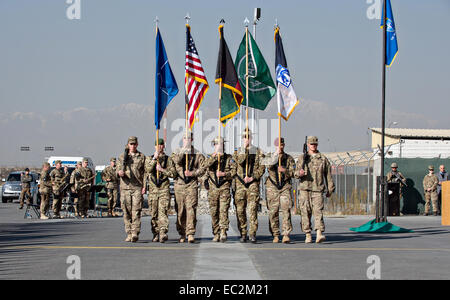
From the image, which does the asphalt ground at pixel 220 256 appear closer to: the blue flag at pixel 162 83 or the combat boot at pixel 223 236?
the combat boot at pixel 223 236

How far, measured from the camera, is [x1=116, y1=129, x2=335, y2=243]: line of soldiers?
1530cm

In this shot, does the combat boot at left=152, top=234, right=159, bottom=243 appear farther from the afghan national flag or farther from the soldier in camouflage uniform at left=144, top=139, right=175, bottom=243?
the afghan national flag

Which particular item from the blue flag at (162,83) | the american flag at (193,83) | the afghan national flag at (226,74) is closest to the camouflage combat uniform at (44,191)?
the blue flag at (162,83)

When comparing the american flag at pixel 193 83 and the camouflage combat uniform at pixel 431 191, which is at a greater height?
the american flag at pixel 193 83

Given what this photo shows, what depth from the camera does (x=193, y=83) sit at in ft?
57.0

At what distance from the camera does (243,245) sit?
14664mm

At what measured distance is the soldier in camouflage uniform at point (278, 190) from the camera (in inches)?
605

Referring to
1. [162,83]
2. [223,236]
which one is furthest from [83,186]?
[223,236]

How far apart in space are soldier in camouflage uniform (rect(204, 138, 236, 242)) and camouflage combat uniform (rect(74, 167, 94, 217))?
11.7 meters

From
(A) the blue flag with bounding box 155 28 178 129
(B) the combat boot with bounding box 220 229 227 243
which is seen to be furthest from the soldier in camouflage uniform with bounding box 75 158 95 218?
(B) the combat boot with bounding box 220 229 227 243

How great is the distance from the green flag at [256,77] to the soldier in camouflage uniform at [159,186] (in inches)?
114
